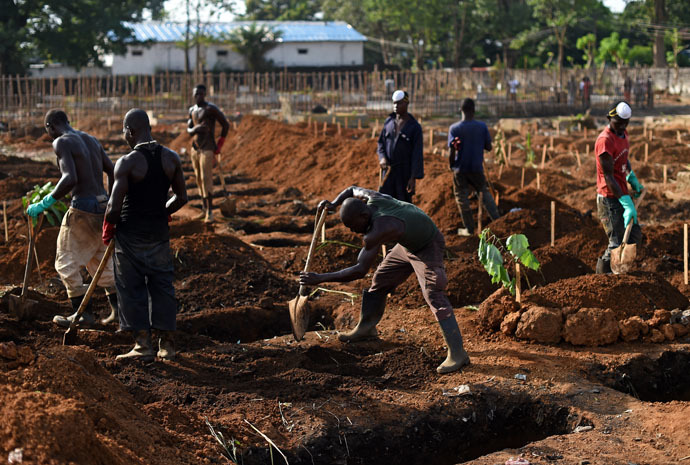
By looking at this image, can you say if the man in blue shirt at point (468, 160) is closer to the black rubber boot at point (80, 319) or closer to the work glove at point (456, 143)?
the work glove at point (456, 143)

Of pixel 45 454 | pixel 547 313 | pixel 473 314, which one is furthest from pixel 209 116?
pixel 45 454

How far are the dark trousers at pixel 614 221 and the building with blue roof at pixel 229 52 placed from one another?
39024 mm

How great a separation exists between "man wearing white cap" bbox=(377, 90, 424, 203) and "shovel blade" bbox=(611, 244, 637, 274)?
231 cm

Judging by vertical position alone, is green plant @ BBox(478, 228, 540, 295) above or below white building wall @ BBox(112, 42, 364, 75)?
below

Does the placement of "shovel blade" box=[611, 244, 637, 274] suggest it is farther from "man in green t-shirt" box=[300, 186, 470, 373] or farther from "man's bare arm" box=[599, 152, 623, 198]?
"man in green t-shirt" box=[300, 186, 470, 373]

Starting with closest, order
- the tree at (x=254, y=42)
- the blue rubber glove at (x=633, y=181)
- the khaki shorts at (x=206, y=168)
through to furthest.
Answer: the blue rubber glove at (x=633, y=181), the khaki shorts at (x=206, y=168), the tree at (x=254, y=42)

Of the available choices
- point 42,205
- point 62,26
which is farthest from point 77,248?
point 62,26

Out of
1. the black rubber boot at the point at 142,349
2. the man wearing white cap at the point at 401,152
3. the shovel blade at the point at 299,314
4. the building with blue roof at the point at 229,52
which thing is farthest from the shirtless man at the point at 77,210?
the building with blue roof at the point at 229,52

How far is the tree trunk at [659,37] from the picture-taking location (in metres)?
43.8

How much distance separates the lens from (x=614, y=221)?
827 cm

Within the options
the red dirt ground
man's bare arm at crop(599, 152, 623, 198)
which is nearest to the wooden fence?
the red dirt ground

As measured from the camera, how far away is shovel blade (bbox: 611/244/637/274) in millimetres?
8141

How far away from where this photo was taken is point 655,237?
397 inches

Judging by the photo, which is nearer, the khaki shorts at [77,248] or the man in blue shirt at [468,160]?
the khaki shorts at [77,248]
